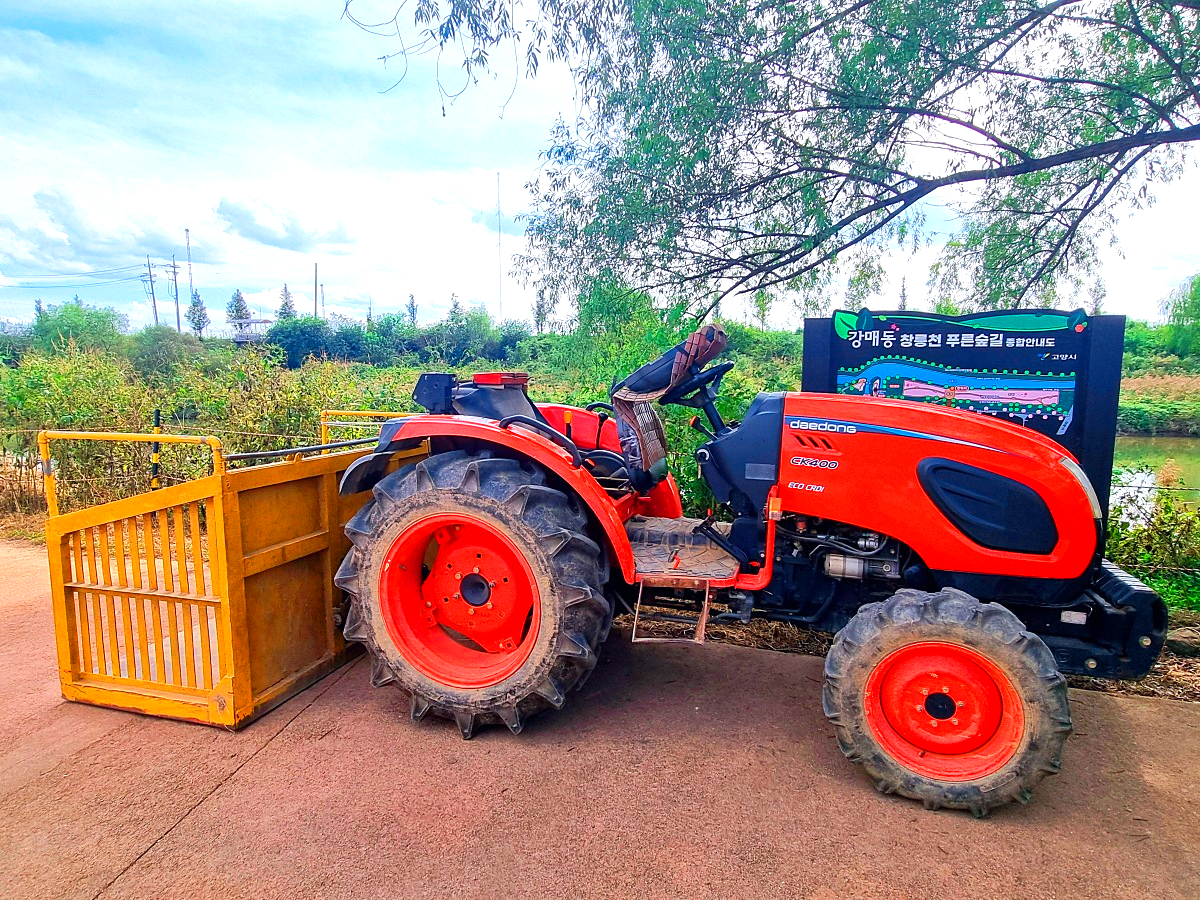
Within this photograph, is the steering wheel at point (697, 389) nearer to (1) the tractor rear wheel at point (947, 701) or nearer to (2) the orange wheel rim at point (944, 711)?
(1) the tractor rear wheel at point (947, 701)

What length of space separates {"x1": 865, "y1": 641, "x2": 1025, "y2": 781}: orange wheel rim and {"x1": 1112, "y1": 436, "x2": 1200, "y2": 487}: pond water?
872cm

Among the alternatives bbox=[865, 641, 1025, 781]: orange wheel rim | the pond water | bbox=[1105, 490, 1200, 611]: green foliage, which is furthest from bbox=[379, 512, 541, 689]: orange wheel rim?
the pond water

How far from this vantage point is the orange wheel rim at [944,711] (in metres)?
2.51

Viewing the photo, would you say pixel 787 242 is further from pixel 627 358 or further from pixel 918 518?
pixel 918 518

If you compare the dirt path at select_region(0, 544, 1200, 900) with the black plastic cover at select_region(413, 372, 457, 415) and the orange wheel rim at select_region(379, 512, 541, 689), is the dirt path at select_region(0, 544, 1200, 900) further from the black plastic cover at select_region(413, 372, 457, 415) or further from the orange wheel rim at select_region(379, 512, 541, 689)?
the black plastic cover at select_region(413, 372, 457, 415)

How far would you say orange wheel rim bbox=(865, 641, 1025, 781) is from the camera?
2.51m

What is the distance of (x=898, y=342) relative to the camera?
4.15m

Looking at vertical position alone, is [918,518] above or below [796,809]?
above

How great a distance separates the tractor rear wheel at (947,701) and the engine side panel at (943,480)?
0.94 ft

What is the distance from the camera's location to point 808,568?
120 inches

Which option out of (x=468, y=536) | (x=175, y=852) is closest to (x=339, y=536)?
(x=468, y=536)

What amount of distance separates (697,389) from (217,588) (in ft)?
7.66

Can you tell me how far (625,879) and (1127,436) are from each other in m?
16.3

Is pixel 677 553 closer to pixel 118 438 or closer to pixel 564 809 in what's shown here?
pixel 564 809
